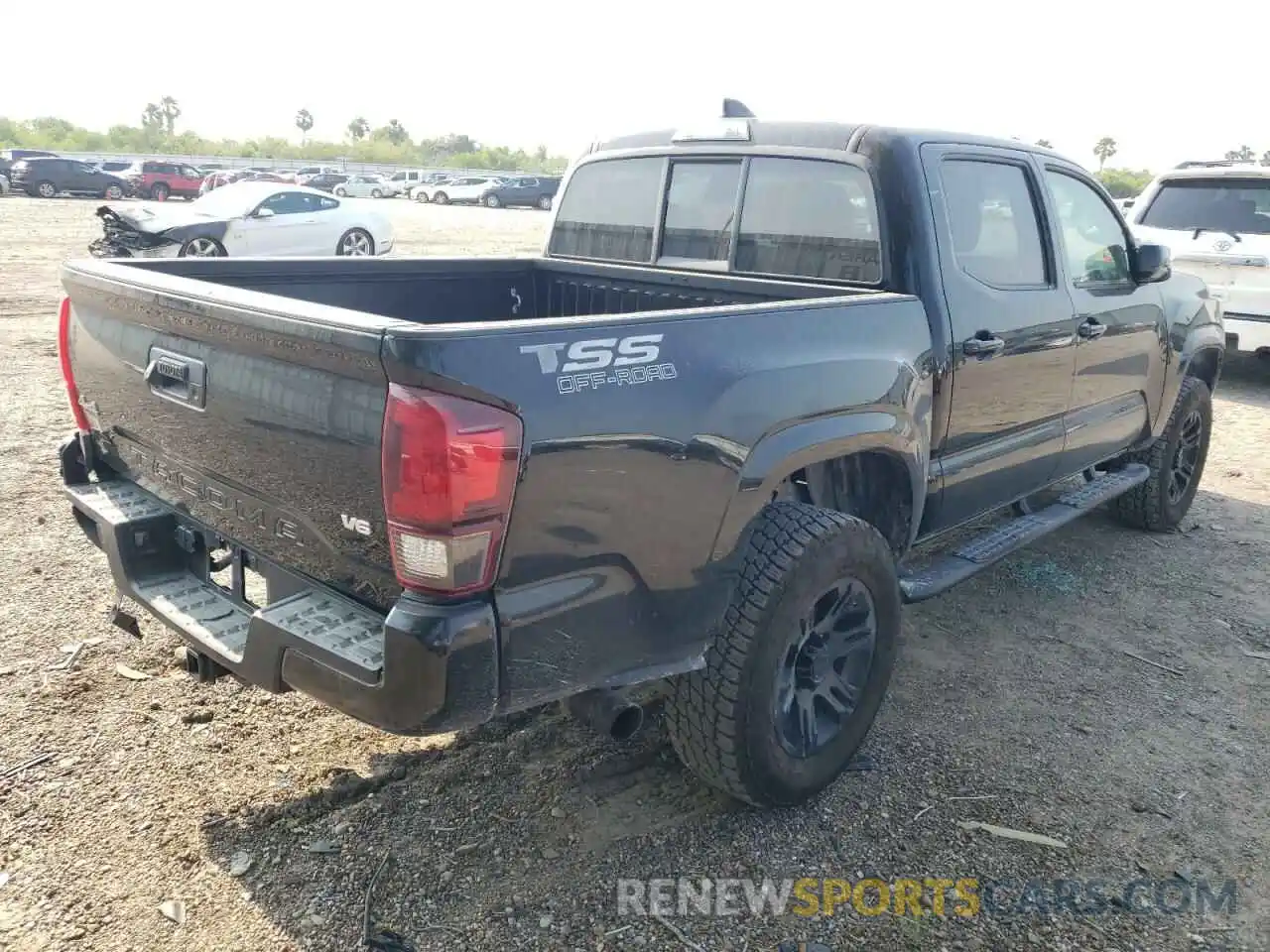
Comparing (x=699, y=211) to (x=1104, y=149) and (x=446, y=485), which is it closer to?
(x=446, y=485)

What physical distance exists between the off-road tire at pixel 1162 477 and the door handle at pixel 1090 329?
4.22 ft

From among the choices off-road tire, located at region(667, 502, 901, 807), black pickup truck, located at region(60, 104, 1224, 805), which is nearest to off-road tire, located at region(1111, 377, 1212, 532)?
black pickup truck, located at region(60, 104, 1224, 805)

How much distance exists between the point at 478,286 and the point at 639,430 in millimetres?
2312

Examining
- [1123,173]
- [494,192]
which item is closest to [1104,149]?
[1123,173]

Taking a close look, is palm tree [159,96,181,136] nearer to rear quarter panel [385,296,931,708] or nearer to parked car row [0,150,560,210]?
parked car row [0,150,560,210]

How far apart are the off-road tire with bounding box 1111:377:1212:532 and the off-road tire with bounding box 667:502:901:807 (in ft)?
10.4

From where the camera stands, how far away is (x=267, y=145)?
87.4 metres

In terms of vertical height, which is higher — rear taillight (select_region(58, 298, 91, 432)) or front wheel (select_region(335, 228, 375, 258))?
rear taillight (select_region(58, 298, 91, 432))

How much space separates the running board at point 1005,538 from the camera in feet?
11.6

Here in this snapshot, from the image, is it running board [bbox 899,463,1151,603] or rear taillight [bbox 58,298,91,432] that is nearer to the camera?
rear taillight [bbox 58,298,91,432]

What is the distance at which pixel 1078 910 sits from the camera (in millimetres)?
2701

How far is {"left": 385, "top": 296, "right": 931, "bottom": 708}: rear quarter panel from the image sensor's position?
7.11 ft

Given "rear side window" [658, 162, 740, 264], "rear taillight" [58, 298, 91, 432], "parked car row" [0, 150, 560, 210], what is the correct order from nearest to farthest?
1. "rear taillight" [58, 298, 91, 432]
2. "rear side window" [658, 162, 740, 264]
3. "parked car row" [0, 150, 560, 210]

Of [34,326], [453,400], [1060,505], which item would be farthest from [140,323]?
[34,326]
